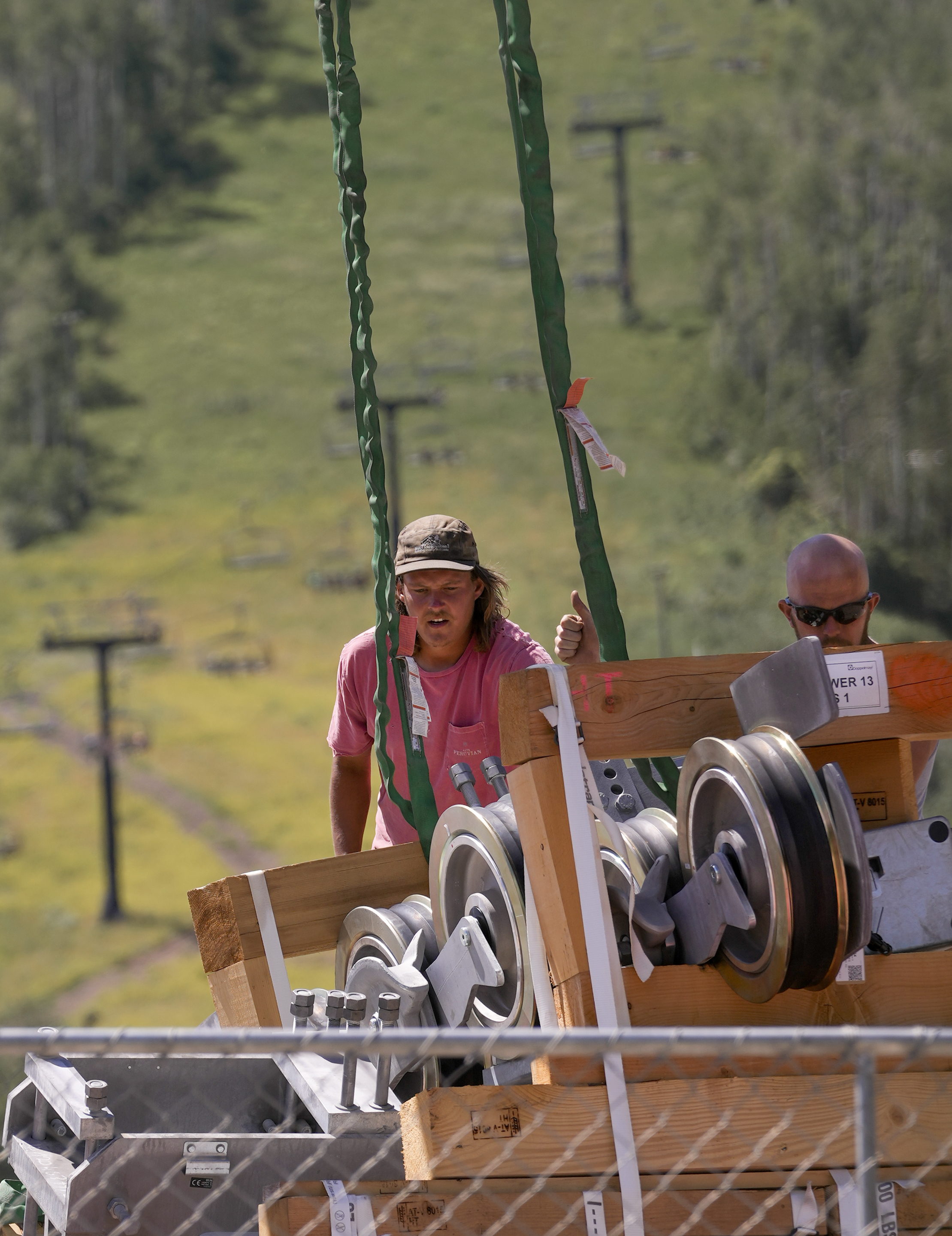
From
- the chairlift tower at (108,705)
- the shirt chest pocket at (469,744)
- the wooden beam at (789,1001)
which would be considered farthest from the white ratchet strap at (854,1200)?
the chairlift tower at (108,705)

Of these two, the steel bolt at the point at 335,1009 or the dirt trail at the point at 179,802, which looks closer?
the steel bolt at the point at 335,1009

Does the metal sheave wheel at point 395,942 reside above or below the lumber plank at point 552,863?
below

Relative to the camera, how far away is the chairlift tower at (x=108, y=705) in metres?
55.8

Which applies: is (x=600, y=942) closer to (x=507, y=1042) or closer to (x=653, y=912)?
(x=653, y=912)

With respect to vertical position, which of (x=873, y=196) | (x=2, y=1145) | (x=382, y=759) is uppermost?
(x=873, y=196)

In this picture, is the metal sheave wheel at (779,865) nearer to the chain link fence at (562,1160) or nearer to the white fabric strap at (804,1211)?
the chain link fence at (562,1160)

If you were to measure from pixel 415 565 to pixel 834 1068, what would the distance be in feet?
5.59

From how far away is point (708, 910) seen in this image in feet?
9.60

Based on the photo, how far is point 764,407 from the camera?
7481 centimetres

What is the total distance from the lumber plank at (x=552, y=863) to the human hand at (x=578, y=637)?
37.2 inches

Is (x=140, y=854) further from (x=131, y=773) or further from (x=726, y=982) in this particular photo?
(x=726, y=982)

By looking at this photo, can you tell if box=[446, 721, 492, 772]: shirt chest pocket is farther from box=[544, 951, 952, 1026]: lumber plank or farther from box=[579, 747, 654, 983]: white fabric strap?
box=[544, 951, 952, 1026]: lumber plank

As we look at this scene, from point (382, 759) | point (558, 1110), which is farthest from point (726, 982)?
point (382, 759)

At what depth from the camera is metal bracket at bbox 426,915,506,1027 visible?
3098 millimetres
